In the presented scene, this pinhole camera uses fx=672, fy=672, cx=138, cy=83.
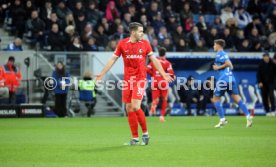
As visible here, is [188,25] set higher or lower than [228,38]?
higher

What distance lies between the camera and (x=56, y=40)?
2930 cm

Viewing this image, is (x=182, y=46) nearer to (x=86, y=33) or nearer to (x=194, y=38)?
(x=194, y=38)

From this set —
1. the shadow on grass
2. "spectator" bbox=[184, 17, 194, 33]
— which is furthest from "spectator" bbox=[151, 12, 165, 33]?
the shadow on grass

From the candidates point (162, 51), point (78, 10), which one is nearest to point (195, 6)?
point (78, 10)

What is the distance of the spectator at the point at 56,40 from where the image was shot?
28.9 meters

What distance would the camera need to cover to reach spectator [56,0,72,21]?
3025 centimetres

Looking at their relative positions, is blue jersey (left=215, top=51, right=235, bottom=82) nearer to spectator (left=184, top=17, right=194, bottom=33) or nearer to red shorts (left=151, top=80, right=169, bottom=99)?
red shorts (left=151, top=80, right=169, bottom=99)

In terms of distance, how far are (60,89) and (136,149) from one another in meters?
16.0

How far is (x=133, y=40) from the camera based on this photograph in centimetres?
1403

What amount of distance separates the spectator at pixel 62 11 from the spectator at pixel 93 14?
3.10ft

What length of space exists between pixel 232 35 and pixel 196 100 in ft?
14.1

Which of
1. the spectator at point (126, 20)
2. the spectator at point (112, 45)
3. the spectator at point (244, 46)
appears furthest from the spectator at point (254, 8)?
the spectator at point (112, 45)

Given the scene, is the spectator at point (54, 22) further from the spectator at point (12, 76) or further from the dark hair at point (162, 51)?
the dark hair at point (162, 51)

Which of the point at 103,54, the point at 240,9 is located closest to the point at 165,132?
the point at 103,54
